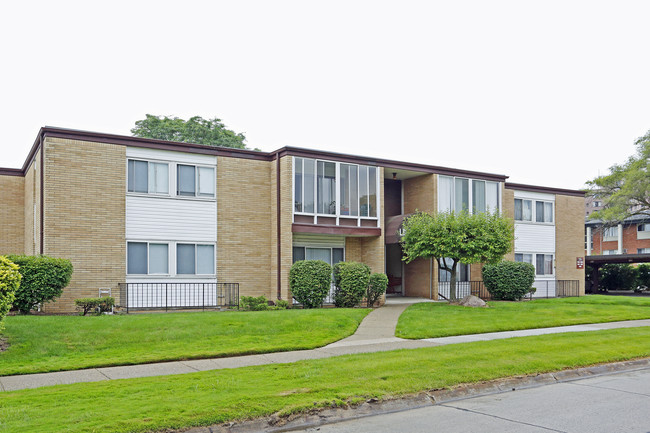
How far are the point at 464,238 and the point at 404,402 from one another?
14.7 metres

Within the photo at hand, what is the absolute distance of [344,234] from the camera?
80.3 ft

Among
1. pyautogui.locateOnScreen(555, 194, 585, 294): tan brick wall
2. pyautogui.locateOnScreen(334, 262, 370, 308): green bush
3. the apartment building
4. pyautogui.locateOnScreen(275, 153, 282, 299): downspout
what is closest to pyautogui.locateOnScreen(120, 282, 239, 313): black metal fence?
the apartment building

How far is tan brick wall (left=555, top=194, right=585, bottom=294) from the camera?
112 ft

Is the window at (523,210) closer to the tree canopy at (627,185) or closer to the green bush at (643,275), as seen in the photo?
the tree canopy at (627,185)

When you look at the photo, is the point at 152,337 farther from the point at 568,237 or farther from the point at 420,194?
the point at 568,237

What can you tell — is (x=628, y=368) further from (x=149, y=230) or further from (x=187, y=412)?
(x=149, y=230)

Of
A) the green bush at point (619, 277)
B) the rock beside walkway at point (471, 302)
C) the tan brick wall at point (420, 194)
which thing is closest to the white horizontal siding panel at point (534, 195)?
the tan brick wall at point (420, 194)

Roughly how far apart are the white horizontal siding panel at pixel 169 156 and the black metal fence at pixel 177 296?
4.60 m

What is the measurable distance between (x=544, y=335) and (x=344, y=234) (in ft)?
34.4

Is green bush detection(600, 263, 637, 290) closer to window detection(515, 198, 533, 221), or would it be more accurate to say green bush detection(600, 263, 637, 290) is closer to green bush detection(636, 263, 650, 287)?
green bush detection(636, 263, 650, 287)

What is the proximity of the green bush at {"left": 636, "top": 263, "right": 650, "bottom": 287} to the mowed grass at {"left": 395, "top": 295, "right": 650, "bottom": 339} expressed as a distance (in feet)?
76.4

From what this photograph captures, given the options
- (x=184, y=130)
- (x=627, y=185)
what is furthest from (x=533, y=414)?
(x=184, y=130)

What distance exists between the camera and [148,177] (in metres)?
21.6

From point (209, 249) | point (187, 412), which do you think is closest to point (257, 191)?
point (209, 249)
